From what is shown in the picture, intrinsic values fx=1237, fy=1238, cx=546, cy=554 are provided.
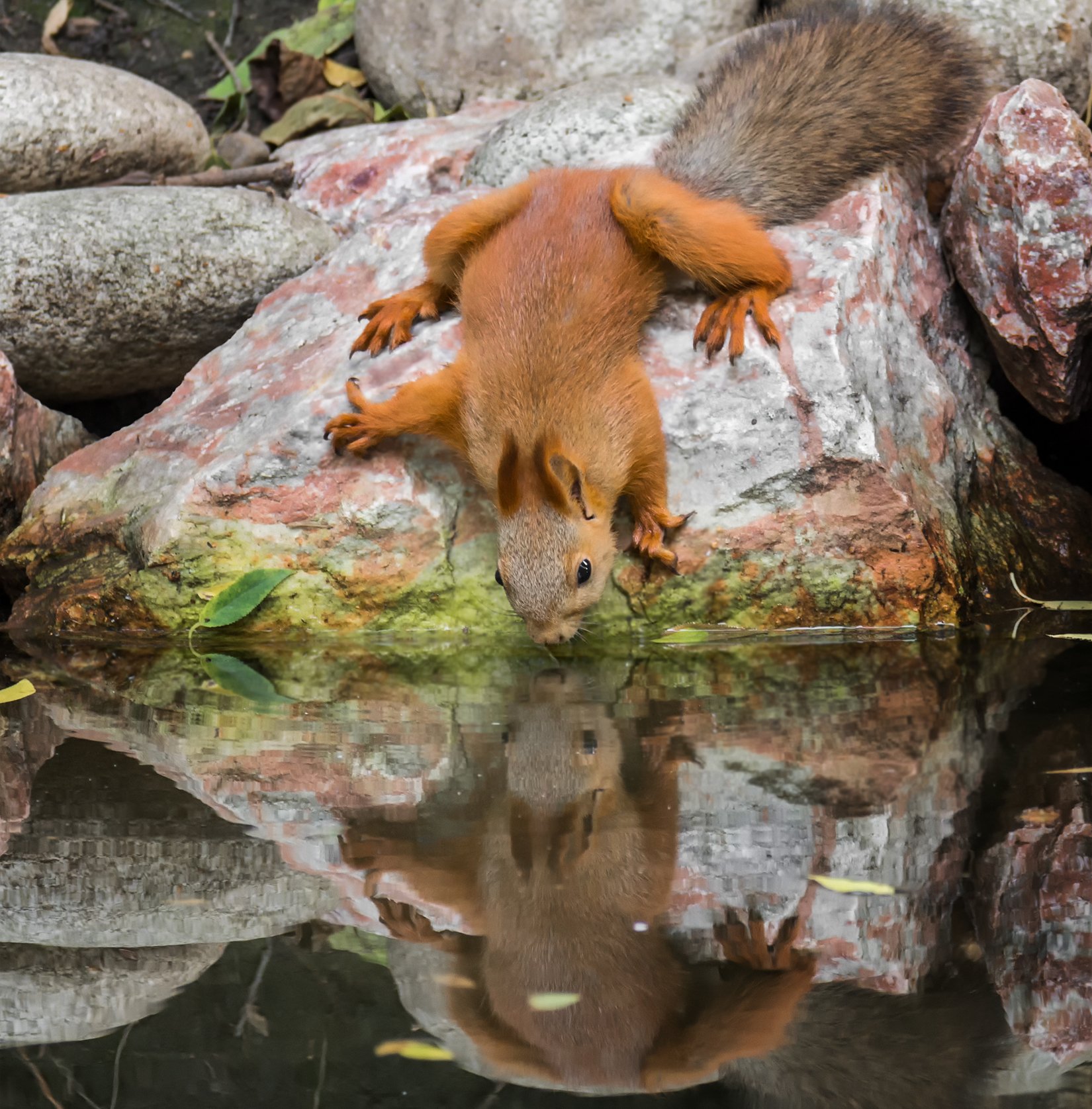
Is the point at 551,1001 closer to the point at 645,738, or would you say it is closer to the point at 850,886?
the point at 850,886

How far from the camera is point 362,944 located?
188 centimetres

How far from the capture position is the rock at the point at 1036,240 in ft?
13.6

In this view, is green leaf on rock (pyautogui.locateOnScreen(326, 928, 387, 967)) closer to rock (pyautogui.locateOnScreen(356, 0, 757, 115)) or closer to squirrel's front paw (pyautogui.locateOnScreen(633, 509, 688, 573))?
squirrel's front paw (pyautogui.locateOnScreen(633, 509, 688, 573))

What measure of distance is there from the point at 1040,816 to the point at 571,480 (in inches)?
66.1

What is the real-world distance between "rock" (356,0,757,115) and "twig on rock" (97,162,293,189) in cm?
103

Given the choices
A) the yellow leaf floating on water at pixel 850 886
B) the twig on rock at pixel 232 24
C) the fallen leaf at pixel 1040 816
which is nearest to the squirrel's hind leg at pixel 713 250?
the fallen leaf at pixel 1040 816

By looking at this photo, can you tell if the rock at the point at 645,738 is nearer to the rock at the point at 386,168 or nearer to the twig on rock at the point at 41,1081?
the twig on rock at the point at 41,1081

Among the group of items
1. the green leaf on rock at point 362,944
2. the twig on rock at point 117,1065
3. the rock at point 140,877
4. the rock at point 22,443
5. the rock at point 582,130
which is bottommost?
the rock at point 22,443

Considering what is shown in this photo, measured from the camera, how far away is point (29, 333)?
5.23 m

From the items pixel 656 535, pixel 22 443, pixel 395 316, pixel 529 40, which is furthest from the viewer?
pixel 529 40

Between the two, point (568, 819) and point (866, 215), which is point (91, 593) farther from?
point (866, 215)

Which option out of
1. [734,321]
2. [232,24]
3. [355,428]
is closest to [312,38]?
[232,24]

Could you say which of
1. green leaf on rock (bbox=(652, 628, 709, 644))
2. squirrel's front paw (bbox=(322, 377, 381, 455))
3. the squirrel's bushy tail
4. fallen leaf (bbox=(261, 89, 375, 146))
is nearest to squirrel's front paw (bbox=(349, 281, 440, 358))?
squirrel's front paw (bbox=(322, 377, 381, 455))

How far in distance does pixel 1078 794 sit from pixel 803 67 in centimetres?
338
